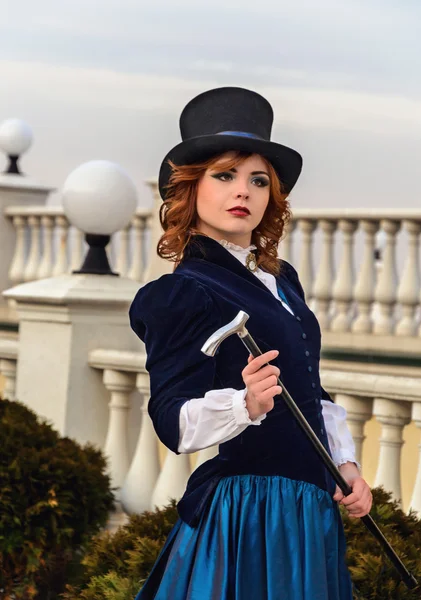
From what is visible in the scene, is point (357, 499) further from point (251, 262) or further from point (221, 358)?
point (251, 262)

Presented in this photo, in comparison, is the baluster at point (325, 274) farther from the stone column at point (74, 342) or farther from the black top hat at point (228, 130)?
the black top hat at point (228, 130)

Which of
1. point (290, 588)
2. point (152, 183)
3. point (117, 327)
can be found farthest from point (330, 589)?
point (152, 183)

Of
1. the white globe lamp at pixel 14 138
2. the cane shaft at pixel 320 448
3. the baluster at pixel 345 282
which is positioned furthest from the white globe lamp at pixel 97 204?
the white globe lamp at pixel 14 138

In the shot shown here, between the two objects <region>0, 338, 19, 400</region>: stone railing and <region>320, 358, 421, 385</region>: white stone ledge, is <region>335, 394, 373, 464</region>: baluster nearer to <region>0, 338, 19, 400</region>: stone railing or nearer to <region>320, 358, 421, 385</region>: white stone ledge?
<region>0, 338, 19, 400</region>: stone railing

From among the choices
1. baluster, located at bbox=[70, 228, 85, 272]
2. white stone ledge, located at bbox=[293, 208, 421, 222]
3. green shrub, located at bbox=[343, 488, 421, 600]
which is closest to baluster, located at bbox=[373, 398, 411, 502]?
green shrub, located at bbox=[343, 488, 421, 600]

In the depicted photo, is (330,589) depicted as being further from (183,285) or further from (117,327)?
(117,327)

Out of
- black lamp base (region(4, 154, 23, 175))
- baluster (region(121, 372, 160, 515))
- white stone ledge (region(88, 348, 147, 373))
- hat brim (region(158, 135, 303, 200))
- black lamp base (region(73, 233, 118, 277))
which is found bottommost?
baluster (region(121, 372, 160, 515))

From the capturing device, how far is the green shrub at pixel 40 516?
421 cm

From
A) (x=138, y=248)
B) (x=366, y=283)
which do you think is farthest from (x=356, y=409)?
(x=138, y=248)

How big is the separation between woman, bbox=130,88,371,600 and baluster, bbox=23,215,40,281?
7452 mm

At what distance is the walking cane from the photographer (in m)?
2.05

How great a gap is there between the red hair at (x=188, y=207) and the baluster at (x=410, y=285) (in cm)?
493

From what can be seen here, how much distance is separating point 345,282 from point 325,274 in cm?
16

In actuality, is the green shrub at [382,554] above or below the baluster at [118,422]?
above
